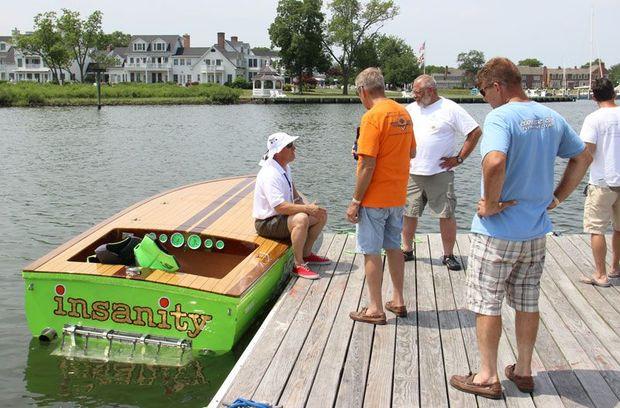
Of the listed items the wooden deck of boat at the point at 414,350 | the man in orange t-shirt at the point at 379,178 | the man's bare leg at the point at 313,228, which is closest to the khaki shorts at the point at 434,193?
the wooden deck of boat at the point at 414,350

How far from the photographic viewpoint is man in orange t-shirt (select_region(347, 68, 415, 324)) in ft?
15.5

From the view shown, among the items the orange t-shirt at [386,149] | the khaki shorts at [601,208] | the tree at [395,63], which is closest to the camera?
the orange t-shirt at [386,149]

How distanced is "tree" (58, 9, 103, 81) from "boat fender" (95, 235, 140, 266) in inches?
3451

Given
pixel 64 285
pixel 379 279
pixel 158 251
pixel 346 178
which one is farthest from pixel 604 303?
pixel 346 178

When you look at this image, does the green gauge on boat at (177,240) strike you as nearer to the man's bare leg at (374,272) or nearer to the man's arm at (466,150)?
the man's bare leg at (374,272)

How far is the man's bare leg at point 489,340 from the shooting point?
3824 mm

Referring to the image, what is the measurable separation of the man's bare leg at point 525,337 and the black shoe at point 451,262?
268cm

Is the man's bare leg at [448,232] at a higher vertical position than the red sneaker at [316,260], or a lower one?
higher

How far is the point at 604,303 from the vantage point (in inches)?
224

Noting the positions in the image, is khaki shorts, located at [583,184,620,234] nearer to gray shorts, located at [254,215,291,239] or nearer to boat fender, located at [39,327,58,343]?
gray shorts, located at [254,215,291,239]

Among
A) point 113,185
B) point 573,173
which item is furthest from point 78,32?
point 573,173

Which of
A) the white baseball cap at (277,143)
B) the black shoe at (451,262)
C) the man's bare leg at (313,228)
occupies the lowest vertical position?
the black shoe at (451,262)

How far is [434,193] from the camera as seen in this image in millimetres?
6559

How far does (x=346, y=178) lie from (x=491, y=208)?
1536 centimetres
